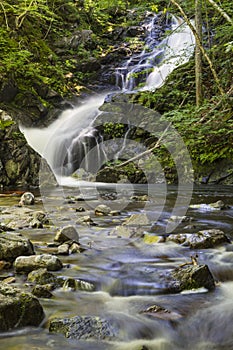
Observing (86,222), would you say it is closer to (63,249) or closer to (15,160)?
(63,249)

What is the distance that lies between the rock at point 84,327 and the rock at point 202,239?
73.3 inches

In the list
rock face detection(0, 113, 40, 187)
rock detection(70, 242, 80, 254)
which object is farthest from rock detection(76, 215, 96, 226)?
rock face detection(0, 113, 40, 187)

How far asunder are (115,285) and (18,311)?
0.97m

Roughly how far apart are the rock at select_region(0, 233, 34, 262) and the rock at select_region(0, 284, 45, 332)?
89cm

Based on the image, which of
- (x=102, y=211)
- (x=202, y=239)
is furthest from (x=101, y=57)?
(x=202, y=239)

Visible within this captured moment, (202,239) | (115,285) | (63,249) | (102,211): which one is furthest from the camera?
(102,211)

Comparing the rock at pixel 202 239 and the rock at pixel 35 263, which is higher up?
the rock at pixel 35 263

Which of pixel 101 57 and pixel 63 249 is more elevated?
pixel 101 57

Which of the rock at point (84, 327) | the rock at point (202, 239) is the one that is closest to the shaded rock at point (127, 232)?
the rock at point (202, 239)

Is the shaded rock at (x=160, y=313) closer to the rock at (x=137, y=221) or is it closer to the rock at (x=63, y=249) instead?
the rock at (x=63, y=249)

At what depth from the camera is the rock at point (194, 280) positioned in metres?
2.75

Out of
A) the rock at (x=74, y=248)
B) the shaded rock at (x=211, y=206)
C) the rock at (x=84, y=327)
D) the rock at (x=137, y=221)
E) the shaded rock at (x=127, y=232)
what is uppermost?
the rock at (x=84, y=327)

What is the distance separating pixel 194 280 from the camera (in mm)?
2768

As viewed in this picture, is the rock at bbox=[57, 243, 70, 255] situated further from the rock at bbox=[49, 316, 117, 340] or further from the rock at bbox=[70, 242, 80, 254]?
the rock at bbox=[49, 316, 117, 340]
